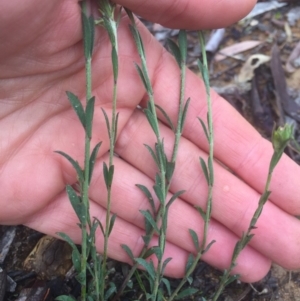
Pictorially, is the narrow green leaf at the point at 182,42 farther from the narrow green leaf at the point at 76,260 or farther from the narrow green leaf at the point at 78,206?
the narrow green leaf at the point at 76,260

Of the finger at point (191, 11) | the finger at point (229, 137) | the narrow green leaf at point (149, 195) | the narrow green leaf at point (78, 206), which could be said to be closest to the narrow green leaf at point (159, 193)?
the narrow green leaf at point (149, 195)

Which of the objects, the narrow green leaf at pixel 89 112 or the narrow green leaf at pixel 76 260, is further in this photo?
the narrow green leaf at pixel 76 260

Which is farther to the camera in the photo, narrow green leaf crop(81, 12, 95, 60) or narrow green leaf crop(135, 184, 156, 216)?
narrow green leaf crop(135, 184, 156, 216)

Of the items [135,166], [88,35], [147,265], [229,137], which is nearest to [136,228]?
[135,166]

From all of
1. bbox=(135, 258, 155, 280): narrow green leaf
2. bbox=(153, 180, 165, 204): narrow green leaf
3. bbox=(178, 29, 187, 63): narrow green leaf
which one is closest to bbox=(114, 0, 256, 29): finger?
bbox=(178, 29, 187, 63): narrow green leaf

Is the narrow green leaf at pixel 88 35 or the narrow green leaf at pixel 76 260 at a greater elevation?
the narrow green leaf at pixel 88 35

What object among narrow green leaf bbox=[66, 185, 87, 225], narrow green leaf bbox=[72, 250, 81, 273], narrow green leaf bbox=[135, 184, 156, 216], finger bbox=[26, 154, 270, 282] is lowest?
finger bbox=[26, 154, 270, 282]

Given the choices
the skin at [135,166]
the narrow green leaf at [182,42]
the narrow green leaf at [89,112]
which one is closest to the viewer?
the narrow green leaf at [89,112]

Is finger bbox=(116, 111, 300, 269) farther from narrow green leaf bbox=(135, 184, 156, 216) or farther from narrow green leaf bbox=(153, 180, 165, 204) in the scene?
narrow green leaf bbox=(153, 180, 165, 204)
